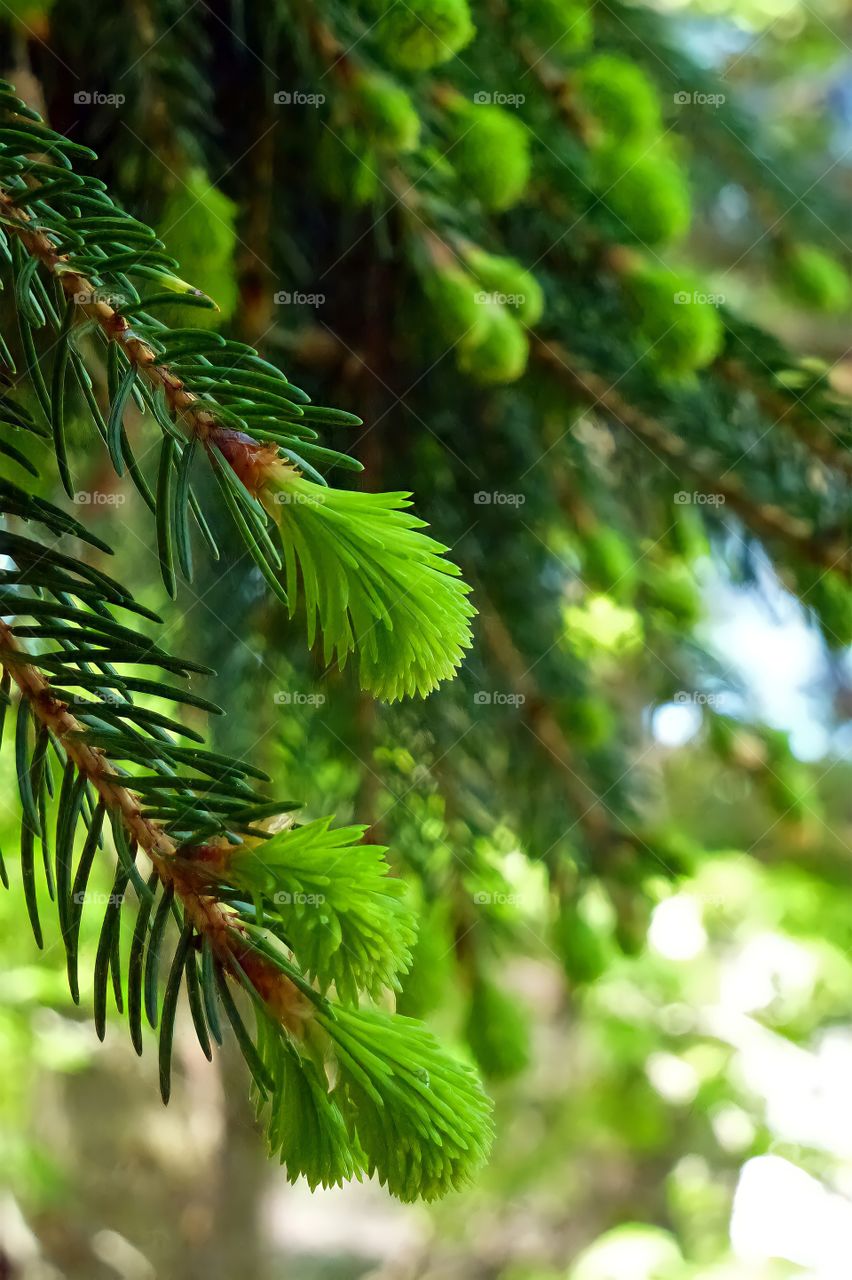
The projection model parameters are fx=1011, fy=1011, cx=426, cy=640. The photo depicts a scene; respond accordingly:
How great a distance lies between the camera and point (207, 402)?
0.22 meters

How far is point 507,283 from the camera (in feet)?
1.27

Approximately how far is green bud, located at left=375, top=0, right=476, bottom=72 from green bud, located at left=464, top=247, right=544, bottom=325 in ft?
0.23

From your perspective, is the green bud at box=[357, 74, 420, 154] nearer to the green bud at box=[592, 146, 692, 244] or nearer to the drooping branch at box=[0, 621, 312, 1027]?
the green bud at box=[592, 146, 692, 244]

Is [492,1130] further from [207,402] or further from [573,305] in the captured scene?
Answer: [573,305]

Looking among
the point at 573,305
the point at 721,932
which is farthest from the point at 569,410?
the point at 721,932

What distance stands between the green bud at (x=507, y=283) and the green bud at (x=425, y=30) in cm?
7

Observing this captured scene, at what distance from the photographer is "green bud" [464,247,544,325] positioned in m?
0.38

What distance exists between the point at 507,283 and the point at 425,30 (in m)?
0.09

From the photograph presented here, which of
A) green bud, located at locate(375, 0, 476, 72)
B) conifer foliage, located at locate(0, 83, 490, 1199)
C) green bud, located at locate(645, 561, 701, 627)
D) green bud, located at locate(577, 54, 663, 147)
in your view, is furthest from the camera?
green bud, located at locate(645, 561, 701, 627)

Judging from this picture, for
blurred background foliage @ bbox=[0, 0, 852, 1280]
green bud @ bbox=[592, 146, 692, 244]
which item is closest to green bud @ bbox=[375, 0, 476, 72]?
blurred background foliage @ bbox=[0, 0, 852, 1280]

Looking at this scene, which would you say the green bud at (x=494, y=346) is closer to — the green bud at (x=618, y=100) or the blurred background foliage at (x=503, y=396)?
the blurred background foliage at (x=503, y=396)

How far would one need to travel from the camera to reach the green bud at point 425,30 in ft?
1.12

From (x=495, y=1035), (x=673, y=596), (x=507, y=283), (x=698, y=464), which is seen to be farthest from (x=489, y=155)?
(x=495, y=1035)

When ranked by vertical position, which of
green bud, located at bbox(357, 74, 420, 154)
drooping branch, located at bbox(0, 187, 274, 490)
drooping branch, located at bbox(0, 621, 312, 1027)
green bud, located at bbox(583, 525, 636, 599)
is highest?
green bud, located at bbox(357, 74, 420, 154)
